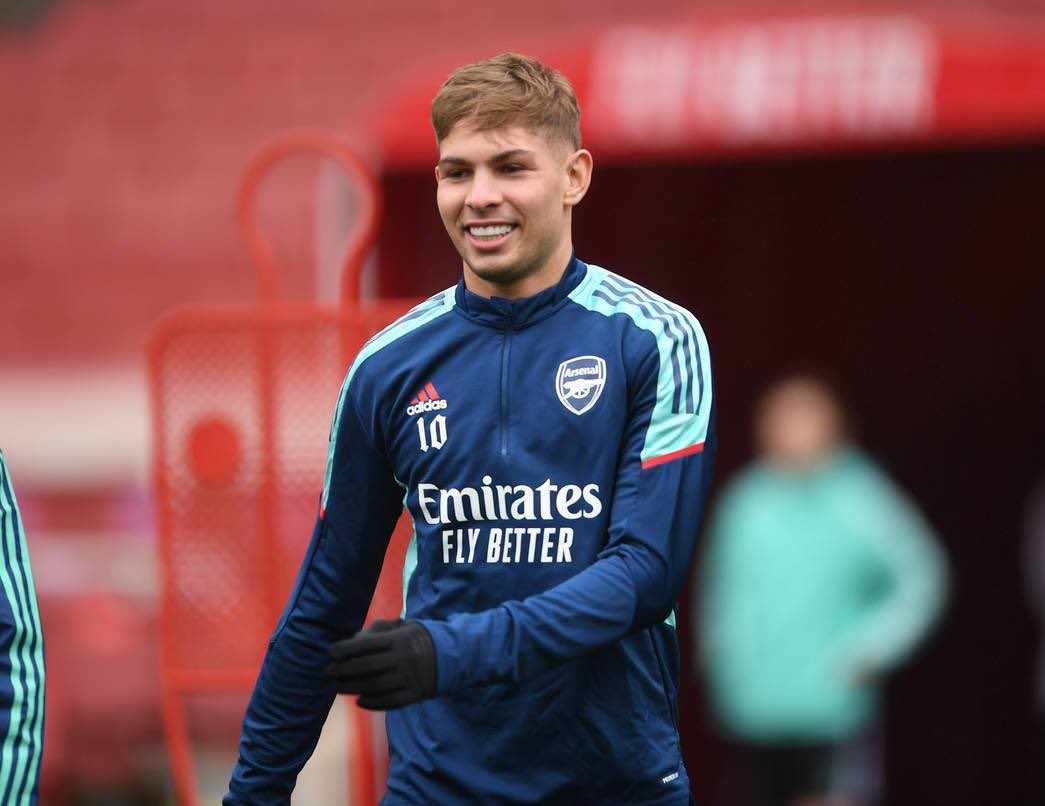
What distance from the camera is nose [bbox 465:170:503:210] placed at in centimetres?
270

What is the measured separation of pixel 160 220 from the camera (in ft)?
37.7

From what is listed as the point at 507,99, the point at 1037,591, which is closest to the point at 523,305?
the point at 507,99

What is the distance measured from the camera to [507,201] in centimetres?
272

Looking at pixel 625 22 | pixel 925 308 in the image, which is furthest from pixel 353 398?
pixel 625 22

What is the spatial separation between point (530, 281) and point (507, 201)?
0.49 ft

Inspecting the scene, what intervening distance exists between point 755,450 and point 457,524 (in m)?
5.61

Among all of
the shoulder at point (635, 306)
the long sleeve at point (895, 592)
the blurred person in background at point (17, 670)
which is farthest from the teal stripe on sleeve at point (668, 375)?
the long sleeve at point (895, 592)

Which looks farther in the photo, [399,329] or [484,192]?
[399,329]

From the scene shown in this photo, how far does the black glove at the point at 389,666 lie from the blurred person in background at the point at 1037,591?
519 centimetres

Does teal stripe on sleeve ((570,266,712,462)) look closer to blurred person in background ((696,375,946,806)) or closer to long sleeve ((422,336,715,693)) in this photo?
long sleeve ((422,336,715,693))

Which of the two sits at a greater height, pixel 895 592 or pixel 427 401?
pixel 427 401

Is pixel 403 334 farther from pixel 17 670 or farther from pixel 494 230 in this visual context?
pixel 17 670

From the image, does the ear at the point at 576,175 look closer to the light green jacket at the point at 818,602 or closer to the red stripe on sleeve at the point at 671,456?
the red stripe on sleeve at the point at 671,456

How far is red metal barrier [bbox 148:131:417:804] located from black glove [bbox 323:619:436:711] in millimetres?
1944
